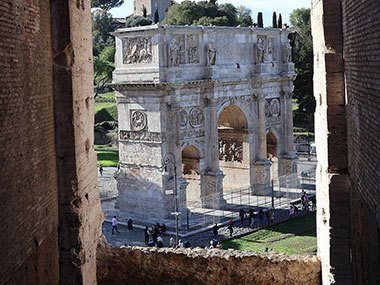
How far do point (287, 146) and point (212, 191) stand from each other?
6.83 metres

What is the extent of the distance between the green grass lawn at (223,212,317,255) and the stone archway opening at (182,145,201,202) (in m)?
4.27

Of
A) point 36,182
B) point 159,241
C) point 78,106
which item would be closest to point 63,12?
point 78,106

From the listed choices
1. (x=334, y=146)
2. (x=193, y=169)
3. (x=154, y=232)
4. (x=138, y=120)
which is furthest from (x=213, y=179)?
(x=334, y=146)

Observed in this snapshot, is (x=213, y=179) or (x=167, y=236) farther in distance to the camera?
(x=213, y=179)

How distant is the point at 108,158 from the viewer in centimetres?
4269

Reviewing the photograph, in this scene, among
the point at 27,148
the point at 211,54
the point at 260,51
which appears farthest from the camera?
the point at 260,51

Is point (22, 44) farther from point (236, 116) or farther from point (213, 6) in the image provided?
point (213, 6)

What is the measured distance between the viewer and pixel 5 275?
745 centimetres

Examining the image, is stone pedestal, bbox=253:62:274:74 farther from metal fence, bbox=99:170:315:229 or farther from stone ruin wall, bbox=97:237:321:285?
stone ruin wall, bbox=97:237:321:285

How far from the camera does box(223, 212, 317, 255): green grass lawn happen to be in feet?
77.4

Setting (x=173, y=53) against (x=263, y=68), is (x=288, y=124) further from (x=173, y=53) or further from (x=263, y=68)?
(x=173, y=53)

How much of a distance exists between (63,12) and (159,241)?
12.8 meters

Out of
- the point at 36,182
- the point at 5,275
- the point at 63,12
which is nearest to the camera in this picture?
the point at 5,275

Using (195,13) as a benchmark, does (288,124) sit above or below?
below
